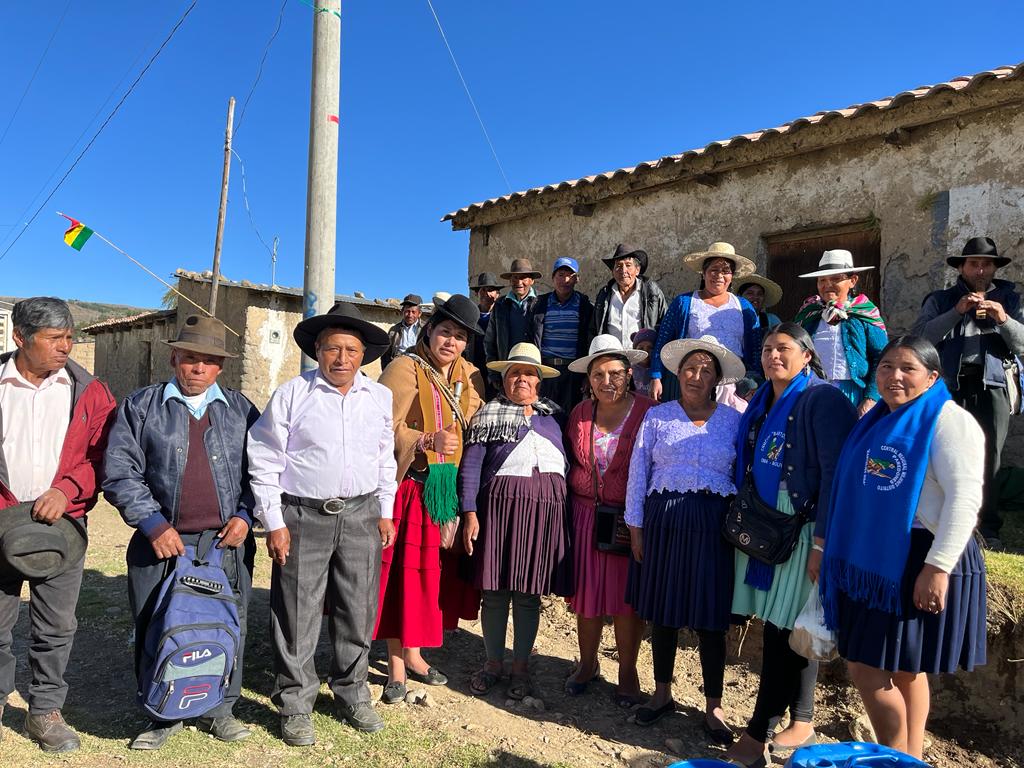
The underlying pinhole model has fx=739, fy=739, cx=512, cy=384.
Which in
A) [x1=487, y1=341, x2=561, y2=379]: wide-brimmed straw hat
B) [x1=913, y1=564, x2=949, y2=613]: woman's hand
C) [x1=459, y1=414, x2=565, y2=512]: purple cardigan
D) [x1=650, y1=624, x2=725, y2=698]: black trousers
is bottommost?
[x1=650, y1=624, x2=725, y2=698]: black trousers

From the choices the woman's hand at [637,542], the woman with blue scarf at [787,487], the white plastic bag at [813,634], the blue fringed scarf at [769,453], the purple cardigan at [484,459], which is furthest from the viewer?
the purple cardigan at [484,459]

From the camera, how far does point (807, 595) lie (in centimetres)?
307

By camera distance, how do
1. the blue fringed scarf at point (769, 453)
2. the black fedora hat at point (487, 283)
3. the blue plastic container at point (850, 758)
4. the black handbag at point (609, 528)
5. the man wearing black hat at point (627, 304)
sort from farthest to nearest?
the black fedora hat at point (487, 283) < the man wearing black hat at point (627, 304) < the black handbag at point (609, 528) < the blue fringed scarf at point (769, 453) < the blue plastic container at point (850, 758)

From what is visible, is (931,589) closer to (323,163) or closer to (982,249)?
(982,249)

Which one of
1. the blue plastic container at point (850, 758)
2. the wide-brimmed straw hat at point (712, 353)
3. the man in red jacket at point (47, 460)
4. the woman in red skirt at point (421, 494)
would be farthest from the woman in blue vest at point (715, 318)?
the man in red jacket at point (47, 460)

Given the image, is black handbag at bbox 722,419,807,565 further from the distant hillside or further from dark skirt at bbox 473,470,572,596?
the distant hillside

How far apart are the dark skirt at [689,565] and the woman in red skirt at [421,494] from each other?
1.06m

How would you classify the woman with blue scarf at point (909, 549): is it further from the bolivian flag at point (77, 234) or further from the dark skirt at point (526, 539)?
the bolivian flag at point (77, 234)

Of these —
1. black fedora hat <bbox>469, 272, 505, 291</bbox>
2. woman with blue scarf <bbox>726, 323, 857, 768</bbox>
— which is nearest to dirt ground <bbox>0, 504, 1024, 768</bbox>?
woman with blue scarf <bbox>726, 323, 857, 768</bbox>

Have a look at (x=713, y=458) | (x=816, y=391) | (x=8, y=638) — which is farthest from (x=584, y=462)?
(x=8, y=638)

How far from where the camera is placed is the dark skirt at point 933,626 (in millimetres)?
2590

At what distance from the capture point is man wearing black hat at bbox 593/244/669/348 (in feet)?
17.3

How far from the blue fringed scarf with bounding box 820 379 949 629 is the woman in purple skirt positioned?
4.61 feet

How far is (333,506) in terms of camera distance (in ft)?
11.0
